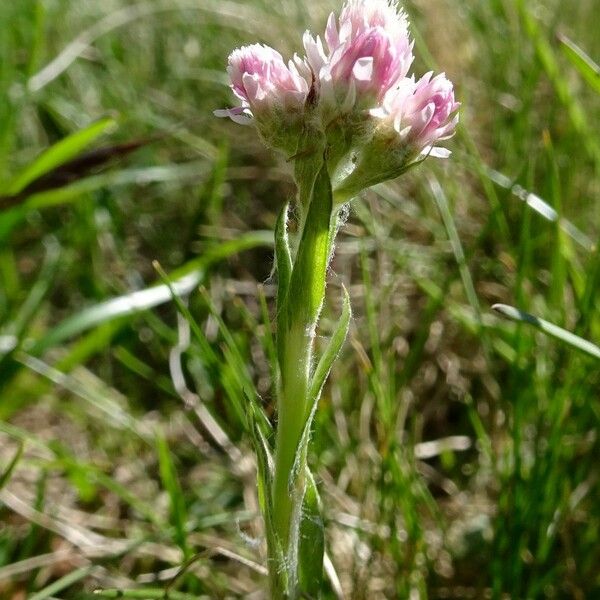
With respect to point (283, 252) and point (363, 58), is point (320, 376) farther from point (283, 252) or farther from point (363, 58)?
point (363, 58)

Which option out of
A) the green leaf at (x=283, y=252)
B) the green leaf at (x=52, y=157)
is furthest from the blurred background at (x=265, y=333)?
the green leaf at (x=283, y=252)

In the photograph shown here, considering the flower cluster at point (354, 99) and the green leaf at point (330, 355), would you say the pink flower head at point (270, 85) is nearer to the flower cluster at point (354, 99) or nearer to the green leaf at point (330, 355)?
the flower cluster at point (354, 99)

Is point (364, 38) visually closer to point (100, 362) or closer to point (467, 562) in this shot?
point (467, 562)

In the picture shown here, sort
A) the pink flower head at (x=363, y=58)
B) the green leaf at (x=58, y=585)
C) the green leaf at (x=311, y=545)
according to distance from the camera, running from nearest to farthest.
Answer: the pink flower head at (x=363, y=58) < the green leaf at (x=311, y=545) < the green leaf at (x=58, y=585)

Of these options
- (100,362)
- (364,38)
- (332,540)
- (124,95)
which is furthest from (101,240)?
(364,38)

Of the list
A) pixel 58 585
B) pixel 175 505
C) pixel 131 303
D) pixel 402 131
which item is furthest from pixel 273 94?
pixel 131 303

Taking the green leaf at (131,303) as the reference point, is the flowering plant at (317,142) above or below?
below

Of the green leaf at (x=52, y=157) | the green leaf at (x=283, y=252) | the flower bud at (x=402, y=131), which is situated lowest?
the green leaf at (x=283, y=252)

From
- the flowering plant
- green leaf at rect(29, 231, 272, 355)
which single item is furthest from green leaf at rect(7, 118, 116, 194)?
the flowering plant
